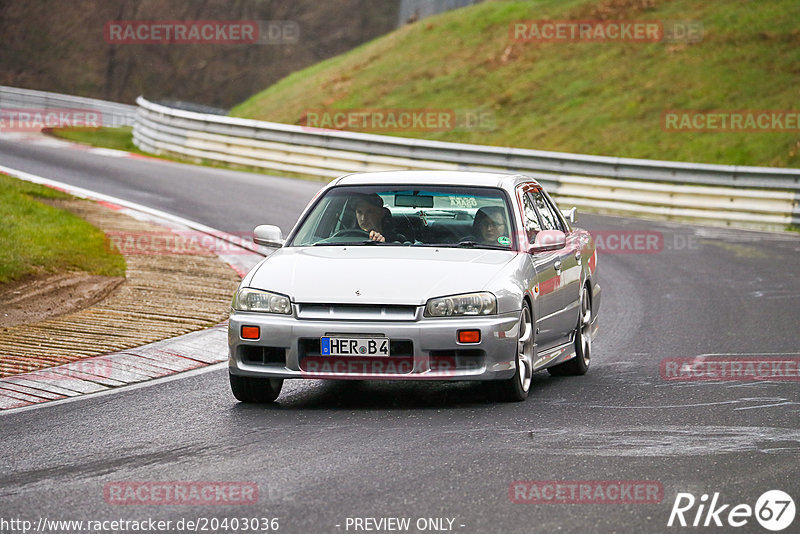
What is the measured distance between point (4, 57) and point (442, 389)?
52.4 metres

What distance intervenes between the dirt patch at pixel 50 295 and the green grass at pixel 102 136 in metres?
17.2

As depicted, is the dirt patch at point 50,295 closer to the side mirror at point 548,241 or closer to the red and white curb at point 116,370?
the red and white curb at point 116,370

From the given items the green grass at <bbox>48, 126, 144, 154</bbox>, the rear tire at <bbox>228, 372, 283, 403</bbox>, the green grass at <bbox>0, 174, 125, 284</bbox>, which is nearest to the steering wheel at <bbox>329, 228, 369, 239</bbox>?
the rear tire at <bbox>228, 372, 283, 403</bbox>

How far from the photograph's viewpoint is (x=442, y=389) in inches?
357

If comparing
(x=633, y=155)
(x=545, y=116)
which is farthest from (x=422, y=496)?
(x=545, y=116)

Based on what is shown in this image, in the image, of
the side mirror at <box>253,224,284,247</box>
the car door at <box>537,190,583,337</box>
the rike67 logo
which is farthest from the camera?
the car door at <box>537,190,583,337</box>

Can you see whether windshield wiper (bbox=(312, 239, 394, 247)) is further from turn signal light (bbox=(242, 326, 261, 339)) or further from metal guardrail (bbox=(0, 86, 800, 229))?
metal guardrail (bbox=(0, 86, 800, 229))

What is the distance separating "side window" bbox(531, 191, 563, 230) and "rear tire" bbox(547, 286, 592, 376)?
1.88 ft

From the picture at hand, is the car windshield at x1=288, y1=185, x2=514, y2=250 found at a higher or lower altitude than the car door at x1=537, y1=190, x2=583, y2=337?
higher

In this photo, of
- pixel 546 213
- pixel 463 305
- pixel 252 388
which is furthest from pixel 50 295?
pixel 463 305

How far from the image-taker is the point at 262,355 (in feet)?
26.8

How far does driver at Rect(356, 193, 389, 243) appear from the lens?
9.12 metres

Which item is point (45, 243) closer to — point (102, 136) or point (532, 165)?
point (532, 165)

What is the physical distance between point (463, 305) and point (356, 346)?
0.72 m
